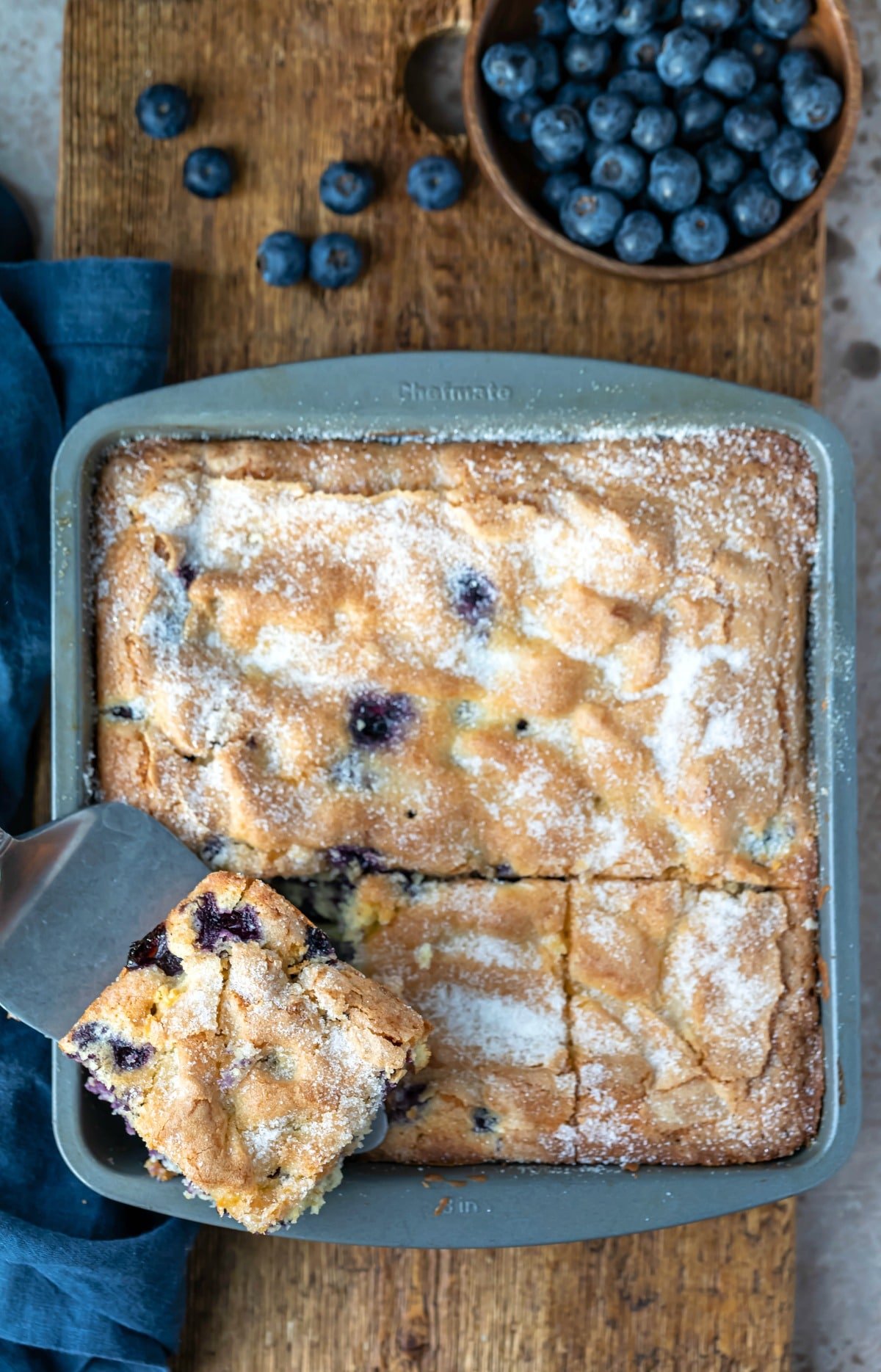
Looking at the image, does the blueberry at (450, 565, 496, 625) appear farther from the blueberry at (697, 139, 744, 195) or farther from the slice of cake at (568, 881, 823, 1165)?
the blueberry at (697, 139, 744, 195)

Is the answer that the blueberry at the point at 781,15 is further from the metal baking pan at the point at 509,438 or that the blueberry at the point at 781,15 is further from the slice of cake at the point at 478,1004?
the slice of cake at the point at 478,1004

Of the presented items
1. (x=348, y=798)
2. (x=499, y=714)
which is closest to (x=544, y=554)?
(x=499, y=714)

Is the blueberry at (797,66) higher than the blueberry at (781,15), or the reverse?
the blueberry at (781,15)

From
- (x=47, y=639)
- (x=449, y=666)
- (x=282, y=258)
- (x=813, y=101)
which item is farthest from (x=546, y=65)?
(x=47, y=639)

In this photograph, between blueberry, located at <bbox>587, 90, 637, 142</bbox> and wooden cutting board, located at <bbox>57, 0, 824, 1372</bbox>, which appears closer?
blueberry, located at <bbox>587, 90, 637, 142</bbox>

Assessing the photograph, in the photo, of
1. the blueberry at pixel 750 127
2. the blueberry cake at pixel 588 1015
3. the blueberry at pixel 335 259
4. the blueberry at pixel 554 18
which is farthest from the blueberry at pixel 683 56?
the blueberry cake at pixel 588 1015

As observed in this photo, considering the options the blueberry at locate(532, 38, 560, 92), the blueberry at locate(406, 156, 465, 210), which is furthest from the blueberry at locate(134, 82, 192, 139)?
the blueberry at locate(532, 38, 560, 92)

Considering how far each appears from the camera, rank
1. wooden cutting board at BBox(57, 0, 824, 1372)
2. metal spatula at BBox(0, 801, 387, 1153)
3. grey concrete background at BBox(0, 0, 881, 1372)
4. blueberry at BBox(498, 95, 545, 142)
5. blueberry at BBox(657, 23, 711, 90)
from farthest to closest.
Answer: grey concrete background at BBox(0, 0, 881, 1372) → wooden cutting board at BBox(57, 0, 824, 1372) → blueberry at BBox(498, 95, 545, 142) → blueberry at BBox(657, 23, 711, 90) → metal spatula at BBox(0, 801, 387, 1153)

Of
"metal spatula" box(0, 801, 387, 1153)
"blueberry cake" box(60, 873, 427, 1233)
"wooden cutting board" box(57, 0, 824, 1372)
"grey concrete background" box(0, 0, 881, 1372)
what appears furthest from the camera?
"grey concrete background" box(0, 0, 881, 1372)

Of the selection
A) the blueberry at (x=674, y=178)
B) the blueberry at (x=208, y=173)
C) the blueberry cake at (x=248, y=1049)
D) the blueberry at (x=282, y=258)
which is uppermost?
the blueberry at (x=674, y=178)
